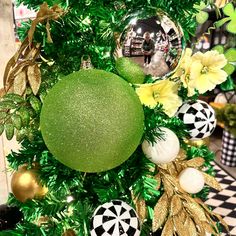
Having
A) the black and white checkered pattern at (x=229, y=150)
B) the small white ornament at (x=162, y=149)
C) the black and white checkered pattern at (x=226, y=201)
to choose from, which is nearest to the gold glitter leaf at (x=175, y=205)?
the small white ornament at (x=162, y=149)

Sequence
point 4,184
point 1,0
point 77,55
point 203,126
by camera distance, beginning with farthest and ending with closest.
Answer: point 4,184, point 1,0, point 203,126, point 77,55

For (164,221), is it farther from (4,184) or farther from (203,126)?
(4,184)

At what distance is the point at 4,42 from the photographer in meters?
1.64

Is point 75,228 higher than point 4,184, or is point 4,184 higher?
point 75,228

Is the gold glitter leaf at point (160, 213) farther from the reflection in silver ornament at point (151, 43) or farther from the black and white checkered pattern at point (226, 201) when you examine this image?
the black and white checkered pattern at point (226, 201)

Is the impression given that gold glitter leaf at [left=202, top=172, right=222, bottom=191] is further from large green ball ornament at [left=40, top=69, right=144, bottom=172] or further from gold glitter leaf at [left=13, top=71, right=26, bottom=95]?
gold glitter leaf at [left=13, top=71, right=26, bottom=95]

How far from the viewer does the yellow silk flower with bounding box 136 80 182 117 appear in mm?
748

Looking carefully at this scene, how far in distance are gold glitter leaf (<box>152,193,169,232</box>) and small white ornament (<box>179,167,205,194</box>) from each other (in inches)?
3.1

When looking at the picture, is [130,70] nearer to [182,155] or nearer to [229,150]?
[182,155]

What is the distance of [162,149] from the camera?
0.73 metres

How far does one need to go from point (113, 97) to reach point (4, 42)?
126 centimetres

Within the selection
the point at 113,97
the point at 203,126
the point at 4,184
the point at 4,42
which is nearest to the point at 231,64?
the point at 203,126

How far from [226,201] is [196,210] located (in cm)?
277

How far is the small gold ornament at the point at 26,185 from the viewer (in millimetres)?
867
